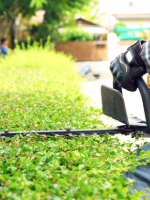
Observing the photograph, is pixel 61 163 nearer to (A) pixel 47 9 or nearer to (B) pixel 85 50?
(A) pixel 47 9

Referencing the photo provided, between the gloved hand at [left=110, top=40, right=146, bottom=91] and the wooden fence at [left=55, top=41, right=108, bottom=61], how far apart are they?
28.5m

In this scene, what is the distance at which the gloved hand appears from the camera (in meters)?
2.81

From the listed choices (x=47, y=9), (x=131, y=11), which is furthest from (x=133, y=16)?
(x=47, y=9)

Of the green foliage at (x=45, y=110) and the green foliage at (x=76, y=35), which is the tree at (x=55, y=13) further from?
the green foliage at (x=45, y=110)

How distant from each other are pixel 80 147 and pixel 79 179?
0.76 meters

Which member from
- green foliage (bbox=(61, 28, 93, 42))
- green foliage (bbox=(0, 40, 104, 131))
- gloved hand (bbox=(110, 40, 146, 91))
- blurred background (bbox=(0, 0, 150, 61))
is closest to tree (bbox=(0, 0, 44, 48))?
blurred background (bbox=(0, 0, 150, 61))

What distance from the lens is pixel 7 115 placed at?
3994mm

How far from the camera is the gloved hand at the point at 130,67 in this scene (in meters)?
2.81

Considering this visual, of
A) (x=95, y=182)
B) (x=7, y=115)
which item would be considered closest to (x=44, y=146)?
(x=95, y=182)

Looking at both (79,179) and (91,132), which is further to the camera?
(91,132)

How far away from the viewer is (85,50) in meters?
31.7

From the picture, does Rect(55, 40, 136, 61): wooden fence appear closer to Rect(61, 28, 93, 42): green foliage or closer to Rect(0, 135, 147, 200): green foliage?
Rect(61, 28, 93, 42): green foliage

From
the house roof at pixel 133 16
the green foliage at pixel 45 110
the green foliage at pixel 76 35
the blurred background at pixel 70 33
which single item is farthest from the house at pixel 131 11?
the green foliage at pixel 45 110

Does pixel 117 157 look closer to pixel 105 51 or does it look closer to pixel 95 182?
pixel 95 182
